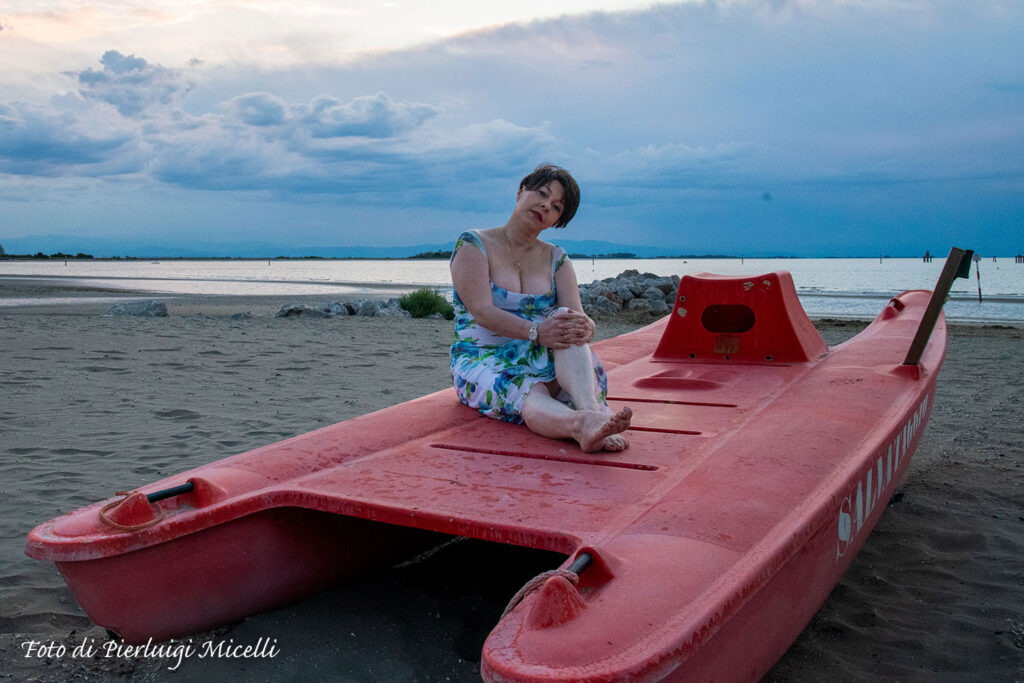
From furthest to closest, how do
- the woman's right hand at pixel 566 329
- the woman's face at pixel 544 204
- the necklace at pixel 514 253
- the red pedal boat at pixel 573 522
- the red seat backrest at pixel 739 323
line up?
the red seat backrest at pixel 739 323 → the necklace at pixel 514 253 → the woman's face at pixel 544 204 → the woman's right hand at pixel 566 329 → the red pedal boat at pixel 573 522

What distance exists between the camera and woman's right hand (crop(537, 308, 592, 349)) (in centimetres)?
303

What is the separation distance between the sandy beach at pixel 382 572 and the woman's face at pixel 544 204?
137 cm

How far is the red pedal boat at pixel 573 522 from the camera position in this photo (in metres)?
1.62

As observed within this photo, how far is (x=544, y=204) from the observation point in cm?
321

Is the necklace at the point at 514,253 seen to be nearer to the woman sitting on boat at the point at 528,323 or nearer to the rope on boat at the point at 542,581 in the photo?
the woman sitting on boat at the point at 528,323

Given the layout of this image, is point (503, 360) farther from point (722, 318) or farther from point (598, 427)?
point (722, 318)

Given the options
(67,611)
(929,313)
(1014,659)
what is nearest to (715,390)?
(929,313)

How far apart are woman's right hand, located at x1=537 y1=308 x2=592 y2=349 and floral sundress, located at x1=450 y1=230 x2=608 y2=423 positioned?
143mm

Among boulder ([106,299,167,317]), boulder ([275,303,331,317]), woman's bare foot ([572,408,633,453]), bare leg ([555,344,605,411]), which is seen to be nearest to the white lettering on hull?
woman's bare foot ([572,408,633,453])

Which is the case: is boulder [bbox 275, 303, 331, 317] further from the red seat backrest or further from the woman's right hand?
the woman's right hand

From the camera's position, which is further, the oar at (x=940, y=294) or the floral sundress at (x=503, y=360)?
the oar at (x=940, y=294)

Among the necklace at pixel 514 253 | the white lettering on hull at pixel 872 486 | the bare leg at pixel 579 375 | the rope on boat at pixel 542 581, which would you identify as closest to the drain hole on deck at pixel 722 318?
the white lettering on hull at pixel 872 486

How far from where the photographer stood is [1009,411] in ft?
18.6

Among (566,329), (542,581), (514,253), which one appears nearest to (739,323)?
(514,253)
